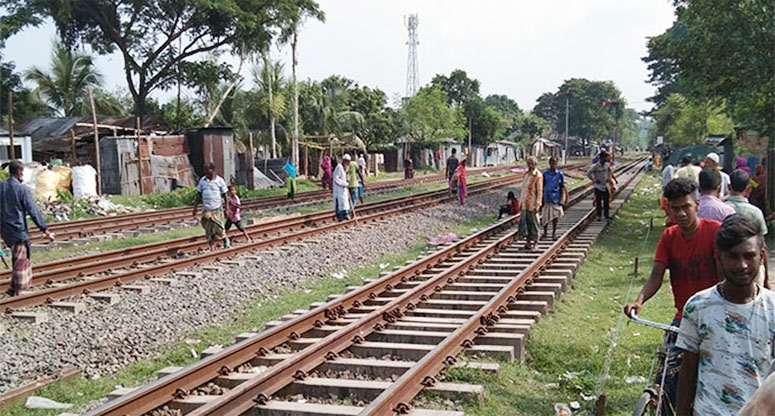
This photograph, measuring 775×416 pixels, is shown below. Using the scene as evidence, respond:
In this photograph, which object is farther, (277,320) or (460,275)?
(460,275)

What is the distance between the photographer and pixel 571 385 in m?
6.00

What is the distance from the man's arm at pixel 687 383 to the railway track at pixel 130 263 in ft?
26.0

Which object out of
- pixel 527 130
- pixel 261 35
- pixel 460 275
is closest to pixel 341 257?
pixel 460 275

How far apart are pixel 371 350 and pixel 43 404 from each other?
2.93 meters

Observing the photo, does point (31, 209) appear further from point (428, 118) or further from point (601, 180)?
point (428, 118)

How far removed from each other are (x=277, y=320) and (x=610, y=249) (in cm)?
827

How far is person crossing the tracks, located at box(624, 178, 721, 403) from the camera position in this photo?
14.3 ft

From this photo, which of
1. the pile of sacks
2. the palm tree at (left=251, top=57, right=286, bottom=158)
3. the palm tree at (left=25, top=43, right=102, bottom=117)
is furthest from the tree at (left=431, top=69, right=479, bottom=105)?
the pile of sacks

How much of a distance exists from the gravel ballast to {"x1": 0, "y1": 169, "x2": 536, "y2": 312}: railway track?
1.00ft

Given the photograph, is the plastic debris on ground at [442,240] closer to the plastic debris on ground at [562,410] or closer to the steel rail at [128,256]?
the steel rail at [128,256]

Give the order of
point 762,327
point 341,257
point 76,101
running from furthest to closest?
point 76,101 < point 341,257 < point 762,327

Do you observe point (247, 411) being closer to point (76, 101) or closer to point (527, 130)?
point (76, 101)

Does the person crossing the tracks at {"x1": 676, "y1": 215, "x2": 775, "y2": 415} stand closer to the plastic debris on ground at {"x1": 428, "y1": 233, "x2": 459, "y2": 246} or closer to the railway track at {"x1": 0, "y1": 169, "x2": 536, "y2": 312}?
the railway track at {"x1": 0, "y1": 169, "x2": 536, "y2": 312}

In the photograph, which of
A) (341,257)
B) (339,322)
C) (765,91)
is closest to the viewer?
(339,322)
